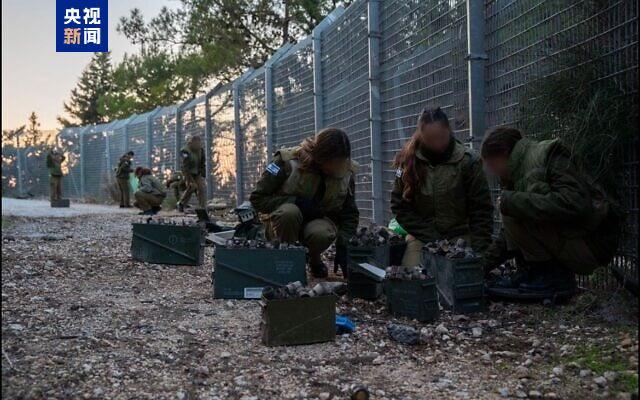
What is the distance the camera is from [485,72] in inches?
213

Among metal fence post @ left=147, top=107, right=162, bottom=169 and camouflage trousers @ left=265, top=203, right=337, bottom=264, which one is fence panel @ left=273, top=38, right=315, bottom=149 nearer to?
camouflage trousers @ left=265, top=203, right=337, bottom=264

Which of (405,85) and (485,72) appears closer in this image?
(485,72)

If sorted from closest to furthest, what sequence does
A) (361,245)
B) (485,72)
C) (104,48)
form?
(104,48) → (361,245) → (485,72)

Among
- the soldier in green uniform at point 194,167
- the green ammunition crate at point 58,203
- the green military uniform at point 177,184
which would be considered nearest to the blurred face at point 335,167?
the soldier in green uniform at point 194,167

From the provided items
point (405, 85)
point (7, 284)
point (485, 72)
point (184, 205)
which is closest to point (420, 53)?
point (405, 85)

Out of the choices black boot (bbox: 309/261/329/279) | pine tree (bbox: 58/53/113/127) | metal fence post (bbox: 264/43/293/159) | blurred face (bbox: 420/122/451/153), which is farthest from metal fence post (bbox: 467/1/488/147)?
pine tree (bbox: 58/53/113/127)

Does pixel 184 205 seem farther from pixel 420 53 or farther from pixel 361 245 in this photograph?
pixel 361 245

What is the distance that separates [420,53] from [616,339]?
12.9 ft

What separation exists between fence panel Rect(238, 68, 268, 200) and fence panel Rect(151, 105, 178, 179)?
16.2 ft

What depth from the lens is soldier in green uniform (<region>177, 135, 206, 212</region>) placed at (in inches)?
542

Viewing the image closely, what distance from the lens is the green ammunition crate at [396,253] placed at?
4.95 metres

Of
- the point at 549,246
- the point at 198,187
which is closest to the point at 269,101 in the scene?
the point at 198,187

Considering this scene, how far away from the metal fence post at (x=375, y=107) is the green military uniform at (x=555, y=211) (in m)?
3.47

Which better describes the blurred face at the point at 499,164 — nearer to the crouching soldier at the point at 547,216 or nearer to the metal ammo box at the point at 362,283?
the crouching soldier at the point at 547,216
